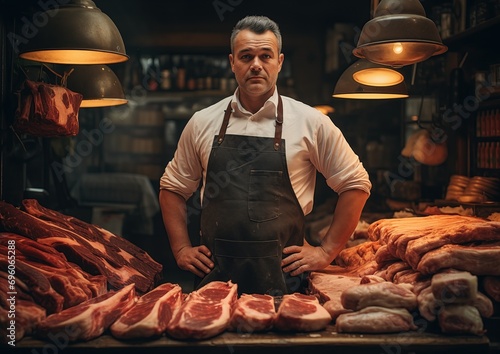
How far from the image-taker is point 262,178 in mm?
3568

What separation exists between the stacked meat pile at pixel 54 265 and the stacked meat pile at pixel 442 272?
3.51 ft

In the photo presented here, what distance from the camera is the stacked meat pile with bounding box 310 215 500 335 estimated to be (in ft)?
8.09

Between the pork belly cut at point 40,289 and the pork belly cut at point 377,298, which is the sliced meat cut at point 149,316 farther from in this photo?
the pork belly cut at point 377,298

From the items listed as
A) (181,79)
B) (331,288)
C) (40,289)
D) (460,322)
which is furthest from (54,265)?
(181,79)

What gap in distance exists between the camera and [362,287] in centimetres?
258

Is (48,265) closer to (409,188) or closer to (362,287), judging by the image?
(362,287)

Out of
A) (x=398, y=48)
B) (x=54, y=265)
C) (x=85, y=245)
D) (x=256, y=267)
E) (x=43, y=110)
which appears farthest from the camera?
(x=43, y=110)

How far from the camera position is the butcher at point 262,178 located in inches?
139

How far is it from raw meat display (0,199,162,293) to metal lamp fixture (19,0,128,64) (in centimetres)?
87

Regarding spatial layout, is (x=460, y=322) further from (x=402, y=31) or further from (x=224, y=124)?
(x=224, y=124)

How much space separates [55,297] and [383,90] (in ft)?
8.94

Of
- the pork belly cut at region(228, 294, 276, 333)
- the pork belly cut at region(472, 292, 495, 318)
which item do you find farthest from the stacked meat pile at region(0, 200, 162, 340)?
the pork belly cut at region(472, 292, 495, 318)

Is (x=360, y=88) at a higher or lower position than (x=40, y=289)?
higher

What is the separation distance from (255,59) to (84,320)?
6.03 ft
